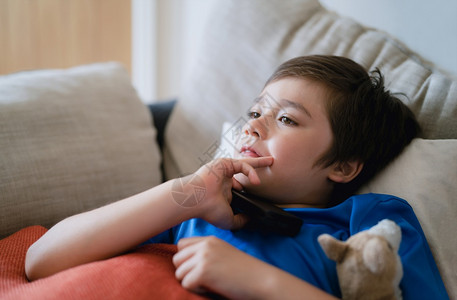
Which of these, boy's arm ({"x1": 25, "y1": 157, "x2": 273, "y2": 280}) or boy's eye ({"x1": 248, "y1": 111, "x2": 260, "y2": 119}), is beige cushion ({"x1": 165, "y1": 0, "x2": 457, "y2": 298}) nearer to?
boy's eye ({"x1": 248, "y1": 111, "x2": 260, "y2": 119})

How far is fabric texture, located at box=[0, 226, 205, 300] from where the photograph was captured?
0.70 meters

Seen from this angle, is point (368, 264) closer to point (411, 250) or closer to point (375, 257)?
point (375, 257)

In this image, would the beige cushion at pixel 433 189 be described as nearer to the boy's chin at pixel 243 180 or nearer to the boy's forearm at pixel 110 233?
the boy's chin at pixel 243 180

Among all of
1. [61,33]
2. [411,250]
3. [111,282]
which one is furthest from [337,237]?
[61,33]

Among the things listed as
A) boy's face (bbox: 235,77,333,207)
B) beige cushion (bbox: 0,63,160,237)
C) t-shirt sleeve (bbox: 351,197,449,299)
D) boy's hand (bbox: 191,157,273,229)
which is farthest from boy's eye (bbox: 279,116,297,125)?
beige cushion (bbox: 0,63,160,237)

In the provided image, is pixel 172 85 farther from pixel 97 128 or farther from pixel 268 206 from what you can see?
pixel 268 206

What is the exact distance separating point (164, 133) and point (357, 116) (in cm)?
79

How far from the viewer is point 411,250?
2.62ft

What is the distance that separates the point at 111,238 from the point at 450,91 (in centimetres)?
86

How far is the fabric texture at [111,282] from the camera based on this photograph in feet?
2.28

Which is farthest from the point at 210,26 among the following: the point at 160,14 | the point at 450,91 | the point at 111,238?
the point at 160,14

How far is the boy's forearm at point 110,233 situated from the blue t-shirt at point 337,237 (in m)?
0.14

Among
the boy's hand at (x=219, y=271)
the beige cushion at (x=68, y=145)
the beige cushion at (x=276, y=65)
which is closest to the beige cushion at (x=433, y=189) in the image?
the beige cushion at (x=276, y=65)

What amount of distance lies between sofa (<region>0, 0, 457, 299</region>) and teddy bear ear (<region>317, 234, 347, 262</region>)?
0.27m
